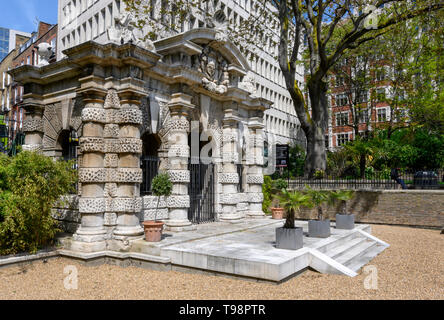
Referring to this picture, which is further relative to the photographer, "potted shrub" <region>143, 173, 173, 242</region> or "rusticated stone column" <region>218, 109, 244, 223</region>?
"rusticated stone column" <region>218, 109, 244, 223</region>

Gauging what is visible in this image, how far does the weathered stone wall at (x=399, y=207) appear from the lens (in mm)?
17203

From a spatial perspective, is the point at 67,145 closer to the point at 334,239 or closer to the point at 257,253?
the point at 257,253

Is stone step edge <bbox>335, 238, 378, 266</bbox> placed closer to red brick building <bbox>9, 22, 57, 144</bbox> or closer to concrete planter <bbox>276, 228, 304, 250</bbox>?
concrete planter <bbox>276, 228, 304, 250</bbox>

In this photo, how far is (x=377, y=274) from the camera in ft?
28.1

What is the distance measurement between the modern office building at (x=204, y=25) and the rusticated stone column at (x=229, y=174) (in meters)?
5.86

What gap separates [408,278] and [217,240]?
486cm

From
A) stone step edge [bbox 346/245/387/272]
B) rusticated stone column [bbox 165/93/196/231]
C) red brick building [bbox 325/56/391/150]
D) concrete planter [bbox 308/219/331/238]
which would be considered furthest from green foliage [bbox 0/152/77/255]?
red brick building [bbox 325/56/391/150]

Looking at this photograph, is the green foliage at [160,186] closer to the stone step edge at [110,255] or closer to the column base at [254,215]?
the stone step edge at [110,255]

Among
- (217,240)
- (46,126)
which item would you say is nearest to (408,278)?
(217,240)

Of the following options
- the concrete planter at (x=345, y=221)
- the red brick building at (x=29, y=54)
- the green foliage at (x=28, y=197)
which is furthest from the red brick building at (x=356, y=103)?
the red brick building at (x=29, y=54)

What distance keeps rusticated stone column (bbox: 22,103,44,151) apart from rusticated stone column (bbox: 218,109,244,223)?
678cm

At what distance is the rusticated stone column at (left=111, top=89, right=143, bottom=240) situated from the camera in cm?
991

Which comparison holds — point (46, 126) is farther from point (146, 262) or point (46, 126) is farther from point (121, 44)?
point (146, 262)

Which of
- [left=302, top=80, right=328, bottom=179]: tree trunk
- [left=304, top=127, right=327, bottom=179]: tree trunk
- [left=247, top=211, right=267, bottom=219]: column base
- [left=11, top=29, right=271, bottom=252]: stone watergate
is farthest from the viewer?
[left=304, top=127, right=327, bottom=179]: tree trunk
